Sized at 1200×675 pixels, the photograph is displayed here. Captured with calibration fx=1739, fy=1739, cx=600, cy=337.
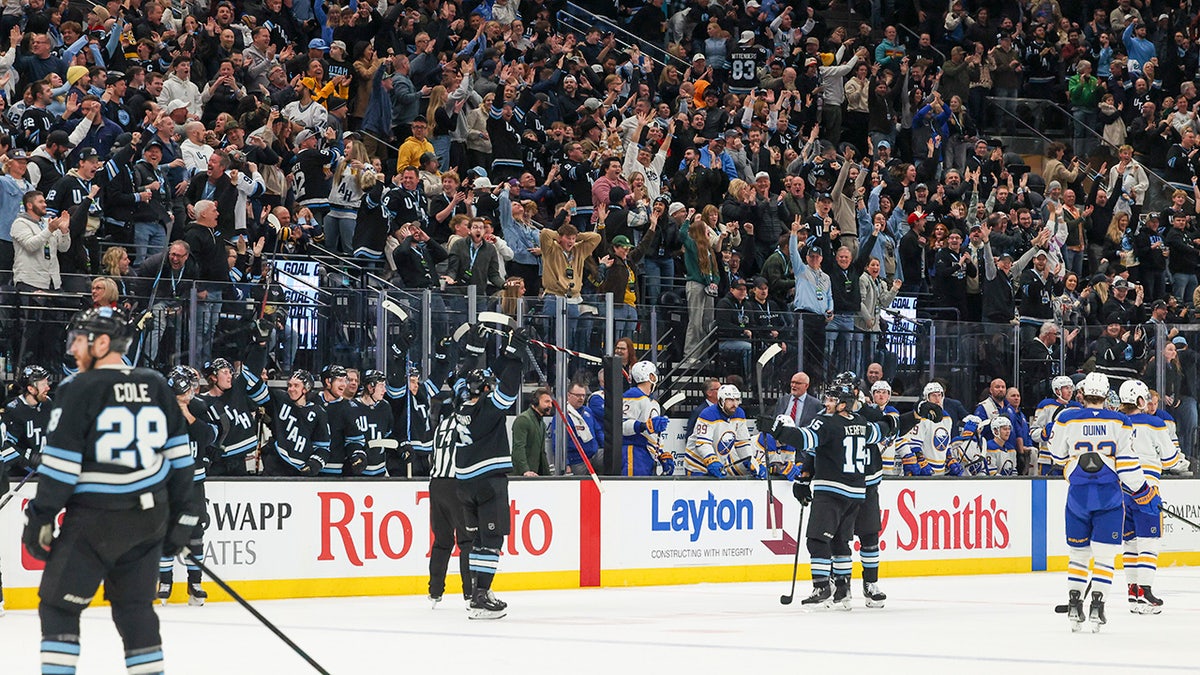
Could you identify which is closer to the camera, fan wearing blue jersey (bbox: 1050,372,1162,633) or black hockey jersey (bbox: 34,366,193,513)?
black hockey jersey (bbox: 34,366,193,513)

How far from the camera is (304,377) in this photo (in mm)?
14516

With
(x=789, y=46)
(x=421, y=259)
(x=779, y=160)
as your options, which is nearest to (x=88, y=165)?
(x=421, y=259)

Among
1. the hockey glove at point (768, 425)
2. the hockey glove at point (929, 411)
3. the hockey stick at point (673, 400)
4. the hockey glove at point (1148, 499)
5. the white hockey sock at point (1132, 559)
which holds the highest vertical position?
the hockey stick at point (673, 400)

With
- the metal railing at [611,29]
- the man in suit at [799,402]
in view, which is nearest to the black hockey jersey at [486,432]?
the man in suit at [799,402]

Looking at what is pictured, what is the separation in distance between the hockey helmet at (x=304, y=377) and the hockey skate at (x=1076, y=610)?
21.4ft

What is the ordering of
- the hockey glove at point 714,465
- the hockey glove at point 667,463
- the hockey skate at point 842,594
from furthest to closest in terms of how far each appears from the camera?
the hockey glove at point 667,463 < the hockey glove at point 714,465 < the hockey skate at point 842,594

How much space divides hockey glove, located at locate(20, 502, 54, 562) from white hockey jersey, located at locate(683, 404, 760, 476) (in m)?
10.5

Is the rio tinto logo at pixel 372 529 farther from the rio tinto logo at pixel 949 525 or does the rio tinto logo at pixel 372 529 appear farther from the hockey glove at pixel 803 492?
the rio tinto logo at pixel 949 525

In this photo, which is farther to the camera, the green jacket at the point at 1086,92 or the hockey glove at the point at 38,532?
the green jacket at the point at 1086,92

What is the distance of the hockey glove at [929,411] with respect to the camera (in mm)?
16984

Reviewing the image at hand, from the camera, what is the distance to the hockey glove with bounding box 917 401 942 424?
669 inches

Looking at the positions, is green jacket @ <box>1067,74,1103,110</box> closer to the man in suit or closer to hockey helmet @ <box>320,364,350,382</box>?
the man in suit

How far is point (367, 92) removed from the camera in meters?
19.0

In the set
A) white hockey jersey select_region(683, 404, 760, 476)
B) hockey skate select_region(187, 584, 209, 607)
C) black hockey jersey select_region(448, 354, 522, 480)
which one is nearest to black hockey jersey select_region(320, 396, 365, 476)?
hockey skate select_region(187, 584, 209, 607)
